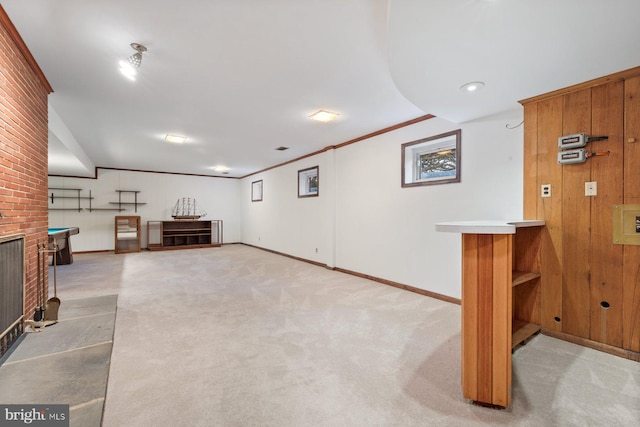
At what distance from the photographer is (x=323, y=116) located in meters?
3.84

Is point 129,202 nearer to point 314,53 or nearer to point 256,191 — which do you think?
point 256,191

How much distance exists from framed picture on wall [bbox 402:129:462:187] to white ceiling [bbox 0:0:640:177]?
0.39 m

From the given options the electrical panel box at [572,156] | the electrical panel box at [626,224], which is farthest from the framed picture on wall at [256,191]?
the electrical panel box at [626,224]

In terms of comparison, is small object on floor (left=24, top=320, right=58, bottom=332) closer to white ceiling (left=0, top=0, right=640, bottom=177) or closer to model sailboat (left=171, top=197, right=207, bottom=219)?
white ceiling (left=0, top=0, right=640, bottom=177)

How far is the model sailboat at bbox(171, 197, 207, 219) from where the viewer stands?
29.9ft

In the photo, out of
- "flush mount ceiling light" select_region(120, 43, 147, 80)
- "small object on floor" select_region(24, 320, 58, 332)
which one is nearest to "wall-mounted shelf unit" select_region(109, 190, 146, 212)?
"small object on floor" select_region(24, 320, 58, 332)

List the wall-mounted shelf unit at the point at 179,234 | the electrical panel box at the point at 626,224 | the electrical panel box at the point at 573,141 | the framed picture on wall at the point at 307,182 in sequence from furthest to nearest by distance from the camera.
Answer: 1. the wall-mounted shelf unit at the point at 179,234
2. the framed picture on wall at the point at 307,182
3. the electrical panel box at the point at 573,141
4. the electrical panel box at the point at 626,224

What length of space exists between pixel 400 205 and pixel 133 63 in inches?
138

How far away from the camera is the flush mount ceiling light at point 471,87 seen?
8.10ft

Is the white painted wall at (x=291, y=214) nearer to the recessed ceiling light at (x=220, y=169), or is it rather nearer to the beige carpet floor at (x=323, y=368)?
the recessed ceiling light at (x=220, y=169)

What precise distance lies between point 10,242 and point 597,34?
4.30 metres

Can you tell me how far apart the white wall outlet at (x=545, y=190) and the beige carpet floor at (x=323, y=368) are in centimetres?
131

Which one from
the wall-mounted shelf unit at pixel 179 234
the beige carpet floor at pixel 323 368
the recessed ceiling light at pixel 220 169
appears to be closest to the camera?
the beige carpet floor at pixel 323 368

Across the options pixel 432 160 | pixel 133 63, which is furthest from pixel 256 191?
pixel 133 63
